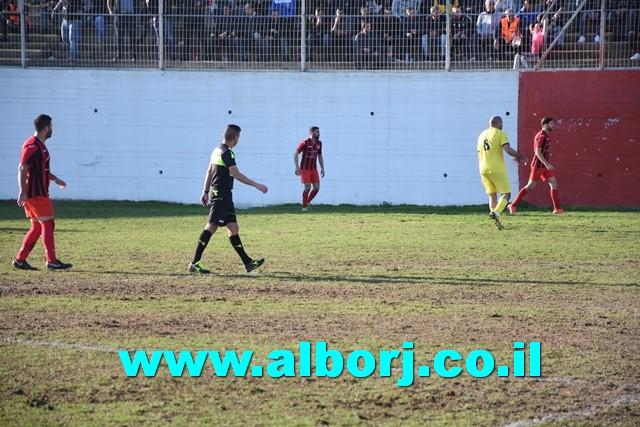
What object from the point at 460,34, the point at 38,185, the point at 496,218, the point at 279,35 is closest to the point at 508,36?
the point at 460,34

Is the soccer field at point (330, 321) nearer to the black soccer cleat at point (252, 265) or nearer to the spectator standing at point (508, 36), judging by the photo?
the black soccer cleat at point (252, 265)

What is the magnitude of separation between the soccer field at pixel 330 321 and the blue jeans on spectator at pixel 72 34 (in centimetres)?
911

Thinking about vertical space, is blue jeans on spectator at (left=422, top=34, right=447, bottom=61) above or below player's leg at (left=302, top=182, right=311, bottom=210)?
above

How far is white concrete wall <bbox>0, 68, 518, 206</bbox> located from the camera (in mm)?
24531

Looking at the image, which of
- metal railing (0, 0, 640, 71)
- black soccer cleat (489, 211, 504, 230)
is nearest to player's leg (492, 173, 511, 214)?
black soccer cleat (489, 211, 504, 230)

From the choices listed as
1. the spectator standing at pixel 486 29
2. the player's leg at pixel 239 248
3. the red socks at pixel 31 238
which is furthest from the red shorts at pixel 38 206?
the spectator standing at pixel 486 29

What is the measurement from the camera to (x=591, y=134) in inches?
925

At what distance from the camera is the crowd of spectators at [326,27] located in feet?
79.5

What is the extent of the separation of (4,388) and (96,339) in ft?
5.38

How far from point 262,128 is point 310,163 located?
8.83 ft

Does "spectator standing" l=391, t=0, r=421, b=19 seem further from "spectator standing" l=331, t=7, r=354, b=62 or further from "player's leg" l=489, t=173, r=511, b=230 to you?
"player's leg" l=489, t=173, r=511, b=230

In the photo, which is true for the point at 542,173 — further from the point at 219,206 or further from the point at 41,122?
the point at 41,122

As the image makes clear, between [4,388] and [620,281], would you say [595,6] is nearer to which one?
[620,281]

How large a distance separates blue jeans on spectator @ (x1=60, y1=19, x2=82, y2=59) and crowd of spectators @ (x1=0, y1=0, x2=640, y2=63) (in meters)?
0.03
